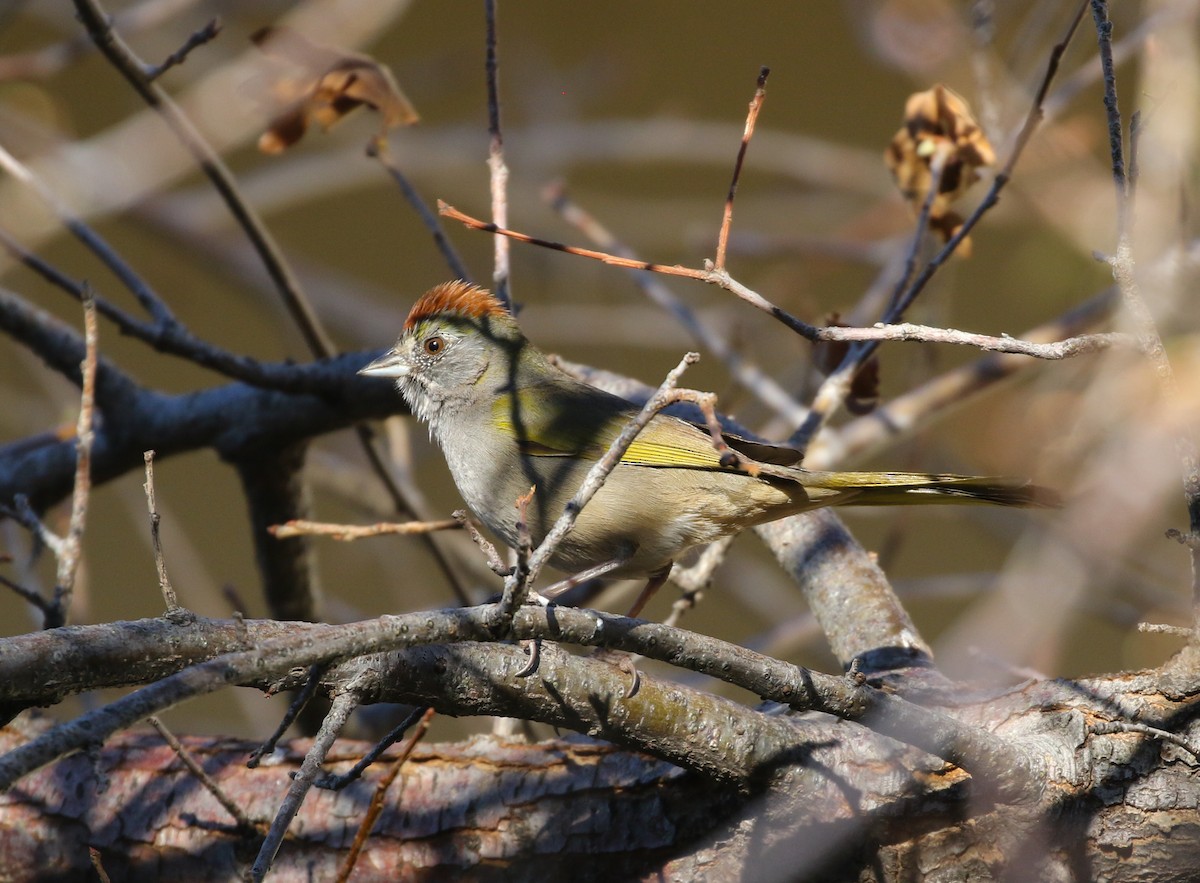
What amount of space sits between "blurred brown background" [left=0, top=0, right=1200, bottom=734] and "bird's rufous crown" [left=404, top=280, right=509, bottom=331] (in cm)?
88

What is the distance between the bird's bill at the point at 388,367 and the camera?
3.55 metres

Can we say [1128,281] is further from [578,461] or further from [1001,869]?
[578,461]

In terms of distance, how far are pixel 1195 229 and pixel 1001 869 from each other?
5.63 metres

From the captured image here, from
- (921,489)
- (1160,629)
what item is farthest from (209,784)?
(1160,629)

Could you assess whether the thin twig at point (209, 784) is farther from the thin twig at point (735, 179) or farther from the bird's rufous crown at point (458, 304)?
the bird's rufous crown at point (458, 304)

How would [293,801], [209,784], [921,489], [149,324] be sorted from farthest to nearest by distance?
[149,324], [921,489], [209,784], [293,801]

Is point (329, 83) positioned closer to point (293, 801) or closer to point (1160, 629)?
point (293, 801)

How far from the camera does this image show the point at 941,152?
340 centimetres

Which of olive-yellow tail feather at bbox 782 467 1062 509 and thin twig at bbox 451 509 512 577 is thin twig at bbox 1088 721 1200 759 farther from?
thin twig at bbox 451 509 512 577

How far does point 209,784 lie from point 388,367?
5.20 feet

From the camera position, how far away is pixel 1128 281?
1878 mm

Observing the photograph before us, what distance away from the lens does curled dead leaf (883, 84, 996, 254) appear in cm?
339

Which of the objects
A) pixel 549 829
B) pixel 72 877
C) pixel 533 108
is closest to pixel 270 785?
pixel 72 877

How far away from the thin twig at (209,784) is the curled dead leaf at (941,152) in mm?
2557
